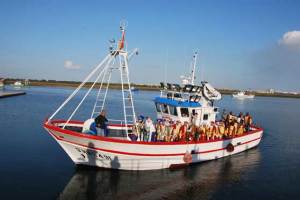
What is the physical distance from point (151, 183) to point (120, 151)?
2.18 meters

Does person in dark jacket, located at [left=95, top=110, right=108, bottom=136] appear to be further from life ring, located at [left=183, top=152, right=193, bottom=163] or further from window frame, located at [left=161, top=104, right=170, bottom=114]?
window frame, located at [left=161, top=104, right=170, bottom=114]

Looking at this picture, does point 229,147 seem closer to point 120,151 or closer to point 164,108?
point 164,108

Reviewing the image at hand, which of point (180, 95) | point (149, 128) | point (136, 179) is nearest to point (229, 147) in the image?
point (180, 95)

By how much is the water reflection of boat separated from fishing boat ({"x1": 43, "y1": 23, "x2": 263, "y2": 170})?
1.62 feet

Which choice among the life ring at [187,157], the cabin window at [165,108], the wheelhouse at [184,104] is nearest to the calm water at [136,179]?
the life ring at [187,157]

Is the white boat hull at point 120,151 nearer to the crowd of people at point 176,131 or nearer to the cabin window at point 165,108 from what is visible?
the crowd of people at point 176,131

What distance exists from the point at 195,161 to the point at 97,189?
22.4ft

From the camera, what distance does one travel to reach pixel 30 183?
1402cm

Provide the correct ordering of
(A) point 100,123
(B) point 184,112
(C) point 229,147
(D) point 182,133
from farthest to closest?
(C) point 229,147 < (B) point 184,112 < (D) point 182,133 < (A) point 100,123

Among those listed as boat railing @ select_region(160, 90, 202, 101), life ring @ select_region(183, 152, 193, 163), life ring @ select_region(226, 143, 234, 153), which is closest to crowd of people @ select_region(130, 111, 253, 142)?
life ring @ select_region(226, 143, 234, 153)

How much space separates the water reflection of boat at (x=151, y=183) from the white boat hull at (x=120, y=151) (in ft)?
1.46

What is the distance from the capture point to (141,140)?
17.2 meters

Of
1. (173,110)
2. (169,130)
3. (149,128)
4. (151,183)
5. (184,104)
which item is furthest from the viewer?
(173,110)

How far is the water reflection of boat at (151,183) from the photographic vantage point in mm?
13742
